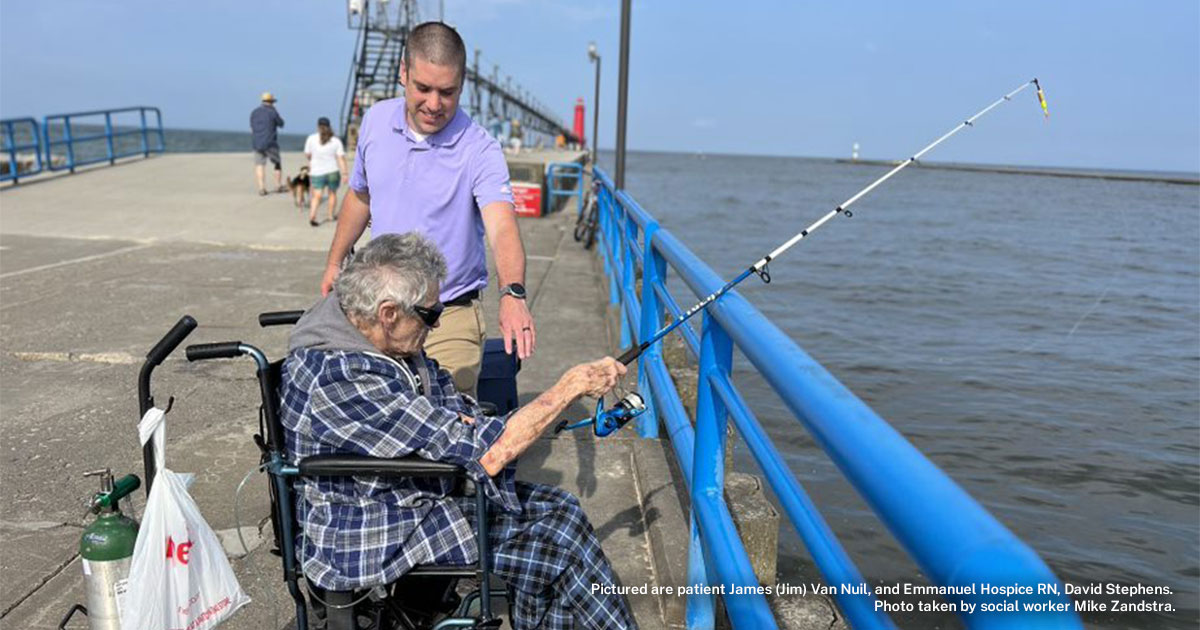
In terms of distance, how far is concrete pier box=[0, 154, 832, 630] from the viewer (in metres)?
3.22

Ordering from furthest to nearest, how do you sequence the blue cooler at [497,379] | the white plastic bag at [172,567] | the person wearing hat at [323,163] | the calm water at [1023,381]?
the person wearing hat at [323,163] < the calm water at [1023,381] < the blue cooler at [497,379] < the white plastic bag at [172,567]

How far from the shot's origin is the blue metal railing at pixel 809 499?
925mm

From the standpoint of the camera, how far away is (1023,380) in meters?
9.27

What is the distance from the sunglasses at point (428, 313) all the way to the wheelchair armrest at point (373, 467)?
37 cm

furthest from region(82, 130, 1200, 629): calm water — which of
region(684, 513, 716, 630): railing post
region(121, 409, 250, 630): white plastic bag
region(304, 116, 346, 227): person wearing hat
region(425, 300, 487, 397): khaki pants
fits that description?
region(304, 116, 346, 227): person wearing hat

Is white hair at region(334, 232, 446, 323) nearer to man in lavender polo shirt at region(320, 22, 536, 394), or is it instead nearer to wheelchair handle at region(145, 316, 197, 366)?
wheelchair handle at region(145, 316, 197, 366)

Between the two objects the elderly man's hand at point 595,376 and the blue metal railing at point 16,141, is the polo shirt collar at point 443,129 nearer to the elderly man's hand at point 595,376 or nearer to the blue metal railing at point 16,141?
the elderly man's hand at point 595,376

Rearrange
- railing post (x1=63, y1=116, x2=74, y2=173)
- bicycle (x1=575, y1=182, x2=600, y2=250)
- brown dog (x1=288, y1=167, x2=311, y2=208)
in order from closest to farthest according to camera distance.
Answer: bicycle (x1=575, y1=182, x2=600, y2=250)
brown dog (x1=288, y1=167, x2=311, y2=208)
railing post (x1=63, y1=116, x2=74, y2=173)

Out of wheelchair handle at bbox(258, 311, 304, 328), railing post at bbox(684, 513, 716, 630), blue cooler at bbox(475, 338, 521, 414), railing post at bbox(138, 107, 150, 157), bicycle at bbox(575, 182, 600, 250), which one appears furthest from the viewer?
railing post at bbox(138, 107, 150, 157)

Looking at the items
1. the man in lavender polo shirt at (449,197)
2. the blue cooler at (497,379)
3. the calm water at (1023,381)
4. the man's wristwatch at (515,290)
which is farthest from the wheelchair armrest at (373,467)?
the calm water at (1023,381)

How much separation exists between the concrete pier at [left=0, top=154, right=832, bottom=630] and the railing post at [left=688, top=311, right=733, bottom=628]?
0.56 metres

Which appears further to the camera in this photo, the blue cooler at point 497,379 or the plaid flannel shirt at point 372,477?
the blue cooler at point 497,379

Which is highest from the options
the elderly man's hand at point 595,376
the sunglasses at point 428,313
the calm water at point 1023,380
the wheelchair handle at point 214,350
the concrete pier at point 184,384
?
the sunglasses at point 428,313

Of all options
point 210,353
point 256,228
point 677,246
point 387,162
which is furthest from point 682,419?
point 256,228
